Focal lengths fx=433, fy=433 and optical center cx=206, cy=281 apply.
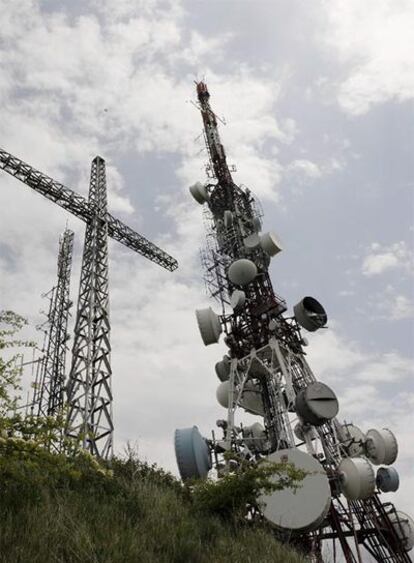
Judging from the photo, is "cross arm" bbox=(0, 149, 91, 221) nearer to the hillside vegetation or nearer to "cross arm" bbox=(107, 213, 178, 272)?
"cross arm" bbox=(107, 213, 178, 272)

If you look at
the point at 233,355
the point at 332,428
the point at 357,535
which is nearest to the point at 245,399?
the point at 233,355

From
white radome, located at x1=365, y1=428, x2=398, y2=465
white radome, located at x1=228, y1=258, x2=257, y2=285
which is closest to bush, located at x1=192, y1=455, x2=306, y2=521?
white radome, located at x1=365, y1=428, x2=398, y2=465

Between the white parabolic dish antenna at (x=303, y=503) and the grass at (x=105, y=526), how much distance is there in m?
4.18

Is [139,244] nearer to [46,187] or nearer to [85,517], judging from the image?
[46,187]

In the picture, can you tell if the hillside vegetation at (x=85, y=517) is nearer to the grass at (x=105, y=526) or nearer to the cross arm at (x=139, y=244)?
the grass at (x=105, y=526)

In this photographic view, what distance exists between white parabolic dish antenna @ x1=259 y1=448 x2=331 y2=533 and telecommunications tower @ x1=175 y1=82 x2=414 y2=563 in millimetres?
29

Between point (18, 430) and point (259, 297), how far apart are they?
18.4 metres

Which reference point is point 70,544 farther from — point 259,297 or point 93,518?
point 259,297

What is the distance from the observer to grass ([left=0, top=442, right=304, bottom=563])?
523 centimetres

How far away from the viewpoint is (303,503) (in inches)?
523

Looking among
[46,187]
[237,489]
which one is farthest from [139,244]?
[237,489]

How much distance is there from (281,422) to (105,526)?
13.9m

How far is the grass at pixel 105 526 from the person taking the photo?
5.23 meters

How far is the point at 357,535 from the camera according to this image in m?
16.9
